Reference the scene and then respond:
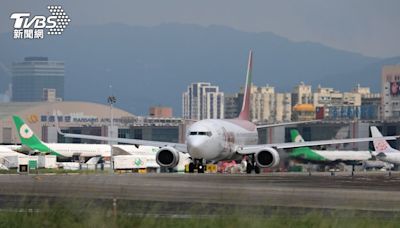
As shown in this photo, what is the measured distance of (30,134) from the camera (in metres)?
135

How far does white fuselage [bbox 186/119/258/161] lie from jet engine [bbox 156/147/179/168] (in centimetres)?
137

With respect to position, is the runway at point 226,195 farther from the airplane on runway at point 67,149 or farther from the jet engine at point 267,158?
the airplane on runway at point 67,149

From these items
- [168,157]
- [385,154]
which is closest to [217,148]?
[168,157]

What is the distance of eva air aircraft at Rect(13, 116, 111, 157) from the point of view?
134 m

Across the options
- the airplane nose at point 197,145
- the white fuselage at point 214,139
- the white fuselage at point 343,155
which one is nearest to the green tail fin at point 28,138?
the white fuselage at point 343,155

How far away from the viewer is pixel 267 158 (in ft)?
267

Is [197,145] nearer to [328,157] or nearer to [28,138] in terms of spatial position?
[328,157]

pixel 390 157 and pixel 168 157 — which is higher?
pixel 390 157

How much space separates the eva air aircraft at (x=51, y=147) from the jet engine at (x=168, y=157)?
54.1 meters

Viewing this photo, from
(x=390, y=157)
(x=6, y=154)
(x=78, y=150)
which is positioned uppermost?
(x=78, y=150)

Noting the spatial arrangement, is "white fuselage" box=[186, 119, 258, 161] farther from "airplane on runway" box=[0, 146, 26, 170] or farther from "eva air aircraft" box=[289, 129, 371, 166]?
"airplane on runway" box=[0, 146, 26, 170]

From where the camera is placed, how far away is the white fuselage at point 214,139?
7906 centimetres

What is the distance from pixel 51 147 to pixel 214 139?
63435 millimetres

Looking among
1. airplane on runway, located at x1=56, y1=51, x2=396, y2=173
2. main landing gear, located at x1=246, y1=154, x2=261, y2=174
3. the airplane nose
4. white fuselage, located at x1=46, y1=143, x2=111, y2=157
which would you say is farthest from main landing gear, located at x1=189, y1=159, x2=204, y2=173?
white fuselage, located at x1=46, y1=143, x2=111, y2=157
